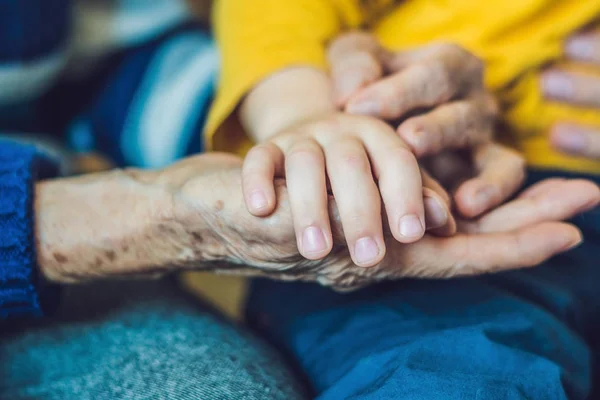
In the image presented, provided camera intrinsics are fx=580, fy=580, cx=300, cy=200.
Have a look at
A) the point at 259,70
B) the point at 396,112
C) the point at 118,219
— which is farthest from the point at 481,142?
the point at 118,219

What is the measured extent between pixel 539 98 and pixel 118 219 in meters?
0.50

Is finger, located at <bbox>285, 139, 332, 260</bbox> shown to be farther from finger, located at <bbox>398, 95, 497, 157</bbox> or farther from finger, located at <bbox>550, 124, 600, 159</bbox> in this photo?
finger, located at <bbox>550, 124, 600, 159</bbox>

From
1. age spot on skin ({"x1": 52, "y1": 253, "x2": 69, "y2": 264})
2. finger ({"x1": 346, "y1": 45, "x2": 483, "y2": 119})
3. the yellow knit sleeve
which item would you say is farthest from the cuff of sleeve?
age spot on skin ({"x1": 52, "y1": 253, "x2": 69, "y2": 264})

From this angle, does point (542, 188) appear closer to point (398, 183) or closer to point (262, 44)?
point (398, 183)

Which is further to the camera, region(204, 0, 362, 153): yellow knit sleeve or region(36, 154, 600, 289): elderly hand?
region(204, 0, 362, 153): yellow knit sleeve

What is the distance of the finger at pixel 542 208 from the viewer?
0.51m

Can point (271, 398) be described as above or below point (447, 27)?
below

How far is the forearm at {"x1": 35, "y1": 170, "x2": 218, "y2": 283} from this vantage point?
49cm

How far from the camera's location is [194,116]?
791 millimetres

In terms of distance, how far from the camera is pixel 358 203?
0.40 metres

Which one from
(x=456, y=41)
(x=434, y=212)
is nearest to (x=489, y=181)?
(x=434, y=212)

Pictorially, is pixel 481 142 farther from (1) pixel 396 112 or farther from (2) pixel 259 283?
(2) pixel 259 283

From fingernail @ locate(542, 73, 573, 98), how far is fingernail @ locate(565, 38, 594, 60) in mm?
40

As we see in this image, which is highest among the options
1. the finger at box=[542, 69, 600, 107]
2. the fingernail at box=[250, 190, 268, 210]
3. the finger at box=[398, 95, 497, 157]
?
the finger at box=[542, 69, 600, 107]
